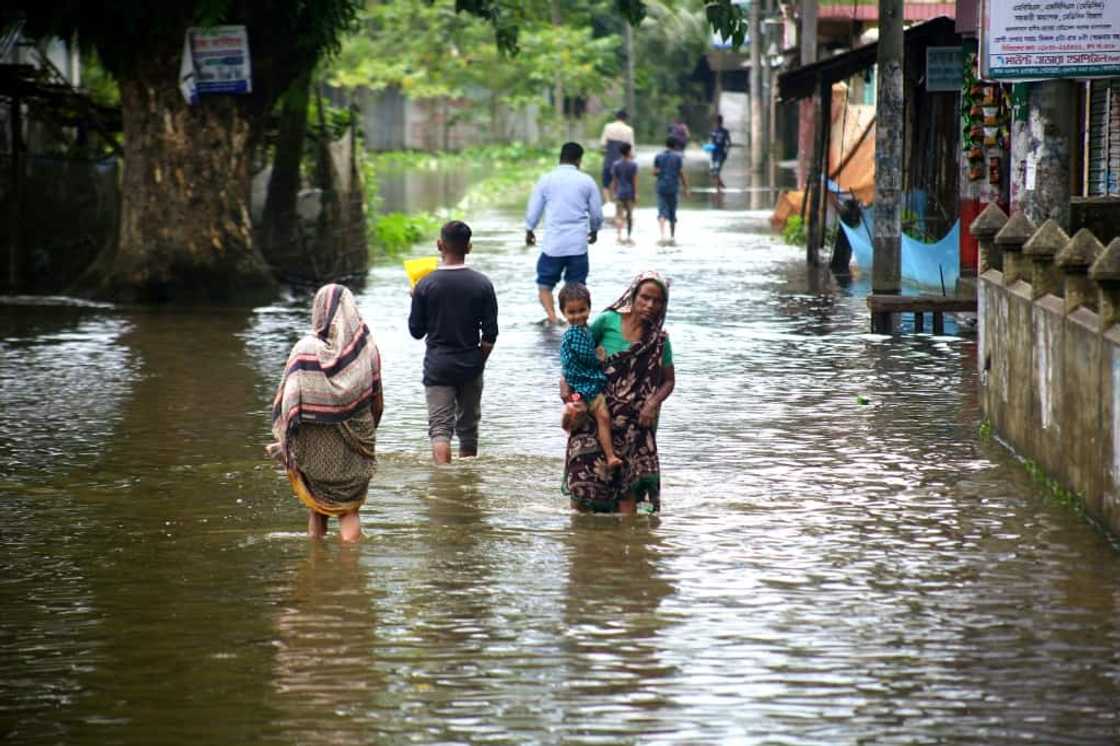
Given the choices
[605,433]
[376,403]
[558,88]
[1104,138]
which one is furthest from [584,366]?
[558,88]

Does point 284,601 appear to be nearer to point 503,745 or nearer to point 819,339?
point 503,745

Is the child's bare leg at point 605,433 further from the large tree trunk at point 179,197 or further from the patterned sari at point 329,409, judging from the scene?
the large tree trunk at point 179,197

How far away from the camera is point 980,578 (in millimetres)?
8023

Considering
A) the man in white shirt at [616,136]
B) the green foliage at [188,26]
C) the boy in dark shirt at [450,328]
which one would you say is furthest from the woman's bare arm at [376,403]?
the man in white shirt at [616,136]

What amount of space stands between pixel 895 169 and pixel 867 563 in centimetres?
1011

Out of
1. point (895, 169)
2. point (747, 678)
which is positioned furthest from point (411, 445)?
point (895, 169)

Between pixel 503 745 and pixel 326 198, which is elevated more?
pixel 326 198

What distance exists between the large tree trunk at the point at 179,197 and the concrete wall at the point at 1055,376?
966cm

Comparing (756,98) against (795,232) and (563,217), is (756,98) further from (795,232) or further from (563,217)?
(563,217)

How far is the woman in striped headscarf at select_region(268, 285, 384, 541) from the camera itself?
8719 millimetres

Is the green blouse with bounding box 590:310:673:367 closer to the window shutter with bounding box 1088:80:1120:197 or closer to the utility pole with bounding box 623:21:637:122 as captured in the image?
the window shutter with bounding box 1088:80:1120:197

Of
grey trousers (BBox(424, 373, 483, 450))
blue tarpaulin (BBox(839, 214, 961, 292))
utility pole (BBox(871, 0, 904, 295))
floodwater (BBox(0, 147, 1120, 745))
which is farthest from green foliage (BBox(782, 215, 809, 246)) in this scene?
grey trousers (BBox(424, 373, 483, 450))

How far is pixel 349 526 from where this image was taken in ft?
29.1

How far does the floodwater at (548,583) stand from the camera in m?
6.19
